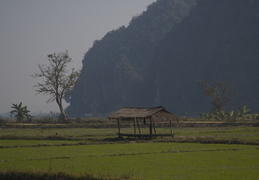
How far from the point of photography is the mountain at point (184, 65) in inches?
4754

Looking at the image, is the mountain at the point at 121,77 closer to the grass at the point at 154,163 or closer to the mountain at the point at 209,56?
the mountain at the point at 209,56

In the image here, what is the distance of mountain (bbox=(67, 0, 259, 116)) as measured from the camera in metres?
121

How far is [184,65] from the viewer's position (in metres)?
143

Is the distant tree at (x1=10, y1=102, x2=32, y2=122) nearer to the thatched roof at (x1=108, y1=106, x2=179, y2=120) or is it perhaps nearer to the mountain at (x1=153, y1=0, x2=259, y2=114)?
the thatched roof at (x1=108, y1=106, x2=179, y2=120)

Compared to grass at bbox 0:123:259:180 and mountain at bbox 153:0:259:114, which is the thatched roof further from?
mountain at bbox 153:0:259:114

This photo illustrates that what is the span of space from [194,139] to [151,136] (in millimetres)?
3934

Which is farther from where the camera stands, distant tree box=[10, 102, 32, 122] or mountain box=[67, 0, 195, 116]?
mountain box=[67, 0, 195, 116]

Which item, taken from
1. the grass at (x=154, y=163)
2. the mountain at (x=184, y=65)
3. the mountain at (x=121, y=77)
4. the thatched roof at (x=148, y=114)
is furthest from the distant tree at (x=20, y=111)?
the mountain at (x=121, y=77)

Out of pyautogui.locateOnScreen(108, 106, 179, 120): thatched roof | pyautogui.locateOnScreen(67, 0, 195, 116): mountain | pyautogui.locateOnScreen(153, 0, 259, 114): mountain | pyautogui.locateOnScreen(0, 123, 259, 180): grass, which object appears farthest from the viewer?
pyautogui.locateOnScreen(67, 0, 195, 116): mountain

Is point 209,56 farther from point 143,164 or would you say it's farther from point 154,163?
point 143,164

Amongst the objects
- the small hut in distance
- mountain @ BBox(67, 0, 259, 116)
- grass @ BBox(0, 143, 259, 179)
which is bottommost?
grass @ BBox(0, 143, 259, 179)

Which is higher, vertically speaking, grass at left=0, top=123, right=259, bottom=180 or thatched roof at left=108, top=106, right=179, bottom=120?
→ thatched roof at left=108, top=106, right=179, bottom=120

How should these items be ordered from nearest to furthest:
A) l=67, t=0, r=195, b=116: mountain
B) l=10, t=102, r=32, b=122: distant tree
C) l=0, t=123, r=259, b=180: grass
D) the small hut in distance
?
l=0, t=123, r=259, b=180: grass < the small hut in distance < l=10, t=102, r=32, b=122: distant tree < l=67, t=0, r=195, b=116: mountain

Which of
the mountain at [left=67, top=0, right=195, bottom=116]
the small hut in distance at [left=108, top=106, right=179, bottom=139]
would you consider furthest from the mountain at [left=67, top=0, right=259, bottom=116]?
the small hut in distance at [left=108, top=106, right=179, bottom=139]
